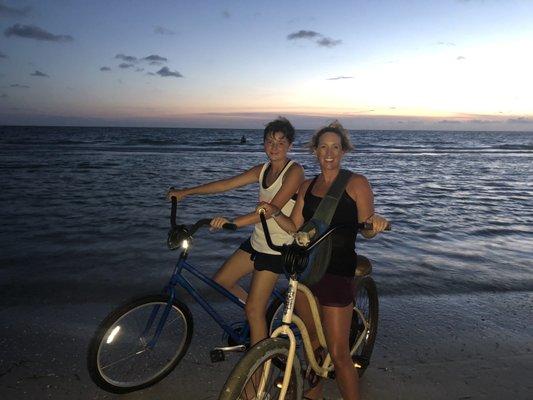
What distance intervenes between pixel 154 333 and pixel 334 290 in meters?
1.87

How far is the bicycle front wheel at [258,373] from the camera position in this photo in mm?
2367

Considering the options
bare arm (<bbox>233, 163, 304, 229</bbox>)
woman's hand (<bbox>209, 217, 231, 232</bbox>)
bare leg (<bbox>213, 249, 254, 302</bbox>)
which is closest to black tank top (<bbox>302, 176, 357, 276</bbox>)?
bare arm (<bbox>233, 163, 304, 229</bbox>)

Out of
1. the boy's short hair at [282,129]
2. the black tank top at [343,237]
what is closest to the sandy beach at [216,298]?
the black tank top at [343,237]

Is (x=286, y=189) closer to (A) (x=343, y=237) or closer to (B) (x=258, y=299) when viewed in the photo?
(A) (x=343, y=237)

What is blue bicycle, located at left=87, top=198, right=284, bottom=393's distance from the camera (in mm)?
3449

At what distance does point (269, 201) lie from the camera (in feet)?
12.0

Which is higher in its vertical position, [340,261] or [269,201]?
[269,201]

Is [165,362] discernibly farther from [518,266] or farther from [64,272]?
[518,266]

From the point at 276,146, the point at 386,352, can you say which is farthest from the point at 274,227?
the point at 386,352

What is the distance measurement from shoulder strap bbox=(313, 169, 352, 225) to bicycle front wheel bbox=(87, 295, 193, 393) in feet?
5.48

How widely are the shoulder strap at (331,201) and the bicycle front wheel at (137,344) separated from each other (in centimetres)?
167

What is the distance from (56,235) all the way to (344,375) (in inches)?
329

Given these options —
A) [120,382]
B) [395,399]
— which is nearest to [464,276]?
[395,399]

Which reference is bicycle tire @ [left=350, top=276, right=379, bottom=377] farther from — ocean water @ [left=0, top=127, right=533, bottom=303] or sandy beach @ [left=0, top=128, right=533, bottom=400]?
ocean water @ [left=0, top=127, right=533, bottom=303]
